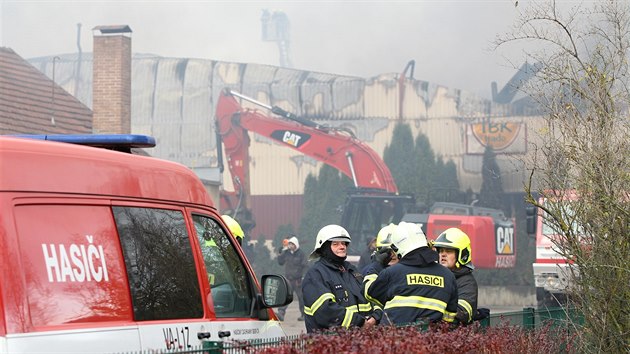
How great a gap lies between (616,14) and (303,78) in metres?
36.3

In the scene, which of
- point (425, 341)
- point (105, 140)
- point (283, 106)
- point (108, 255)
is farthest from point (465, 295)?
point (283, 106)

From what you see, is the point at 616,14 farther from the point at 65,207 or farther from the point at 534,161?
the point at 65,207

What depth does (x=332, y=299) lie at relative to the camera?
7102 mm

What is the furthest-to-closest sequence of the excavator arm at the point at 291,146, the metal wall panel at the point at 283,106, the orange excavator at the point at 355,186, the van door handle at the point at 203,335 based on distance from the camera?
1. the metal wall panel at the point at 283,106
2. the excavator arm at the point at 291,146
3. the orange excavator at the point at 355,186
4. the van door handle at the point at 203,335

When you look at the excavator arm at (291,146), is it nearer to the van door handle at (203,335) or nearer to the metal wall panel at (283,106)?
the metal wall panel at (283,106)

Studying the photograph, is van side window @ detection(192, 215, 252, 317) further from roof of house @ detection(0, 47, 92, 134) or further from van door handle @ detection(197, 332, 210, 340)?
roof of house @ detection(0, 47, 92, 134)

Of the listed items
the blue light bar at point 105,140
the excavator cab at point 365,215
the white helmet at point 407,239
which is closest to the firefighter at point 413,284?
the white helmet at point 407,239

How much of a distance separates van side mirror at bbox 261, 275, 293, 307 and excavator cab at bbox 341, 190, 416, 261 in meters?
26.9

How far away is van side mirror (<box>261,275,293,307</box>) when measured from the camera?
611 cm

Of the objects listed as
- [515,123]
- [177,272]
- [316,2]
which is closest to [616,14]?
[177,272]

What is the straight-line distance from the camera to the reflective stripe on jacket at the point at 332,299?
7023 mm

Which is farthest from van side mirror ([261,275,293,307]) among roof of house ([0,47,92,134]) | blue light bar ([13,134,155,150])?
roof of house ([0,47,92,134])

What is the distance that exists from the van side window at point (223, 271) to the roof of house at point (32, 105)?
70.0ft

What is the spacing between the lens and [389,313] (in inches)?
281
